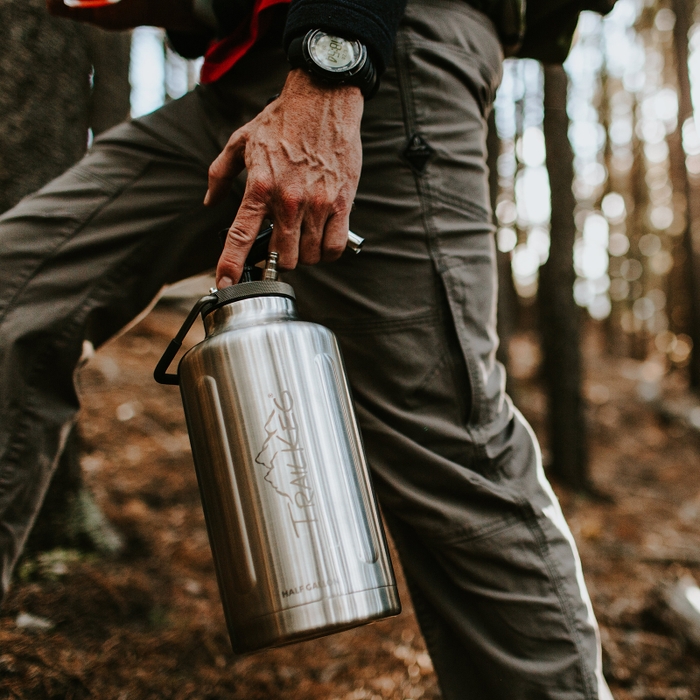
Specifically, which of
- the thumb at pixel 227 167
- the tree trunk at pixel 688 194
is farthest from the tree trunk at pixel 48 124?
the tree trunk at pixel 688 194

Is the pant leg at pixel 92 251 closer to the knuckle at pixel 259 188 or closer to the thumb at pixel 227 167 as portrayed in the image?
the thumb at pixel 227 167

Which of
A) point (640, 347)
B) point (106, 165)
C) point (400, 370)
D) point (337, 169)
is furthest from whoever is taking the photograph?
point (640, 347)

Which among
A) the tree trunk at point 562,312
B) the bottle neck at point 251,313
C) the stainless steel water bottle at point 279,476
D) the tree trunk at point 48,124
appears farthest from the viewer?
the tree trunk at point 562,312

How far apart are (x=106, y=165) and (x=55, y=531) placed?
60.9 inches

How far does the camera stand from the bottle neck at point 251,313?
1.15m

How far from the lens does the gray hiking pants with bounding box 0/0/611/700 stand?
1.29 meters

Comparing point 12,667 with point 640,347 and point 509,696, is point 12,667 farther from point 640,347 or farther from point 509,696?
point 640,347

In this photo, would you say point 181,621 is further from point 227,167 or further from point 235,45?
point 235,45

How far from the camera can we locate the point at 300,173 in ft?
3.76

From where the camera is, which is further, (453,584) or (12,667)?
(12,667)

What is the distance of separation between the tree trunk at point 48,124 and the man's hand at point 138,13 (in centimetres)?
68

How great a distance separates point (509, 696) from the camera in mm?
1255

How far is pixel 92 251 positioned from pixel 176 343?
0.41 metres

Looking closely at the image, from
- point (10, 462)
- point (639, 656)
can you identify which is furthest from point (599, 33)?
point (10, 462)
